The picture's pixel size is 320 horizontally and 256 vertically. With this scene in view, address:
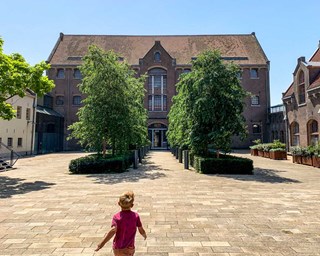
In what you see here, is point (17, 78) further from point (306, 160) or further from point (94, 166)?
point (306, 160)

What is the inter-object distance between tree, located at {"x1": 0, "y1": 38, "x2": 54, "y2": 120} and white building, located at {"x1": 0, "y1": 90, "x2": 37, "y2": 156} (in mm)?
14367

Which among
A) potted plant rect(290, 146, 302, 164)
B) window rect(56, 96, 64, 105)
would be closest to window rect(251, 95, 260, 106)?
potted plant rect(290, 146, 302, 164)

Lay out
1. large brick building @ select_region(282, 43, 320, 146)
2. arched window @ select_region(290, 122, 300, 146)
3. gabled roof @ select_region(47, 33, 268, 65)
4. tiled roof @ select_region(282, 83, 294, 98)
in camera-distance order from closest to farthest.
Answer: large brick building @ select_region(282, 43, 320, 146), arched window @ select_region(290, 122, 300, 146), tiled roof @ select_region(282, 83, 294, 98), gabled roof @ select_region(47, 33, 268, 65)

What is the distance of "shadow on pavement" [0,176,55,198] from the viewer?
30.6 ft

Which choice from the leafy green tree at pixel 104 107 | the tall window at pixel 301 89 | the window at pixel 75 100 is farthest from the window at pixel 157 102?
the leafy green tree at pixel 104 107

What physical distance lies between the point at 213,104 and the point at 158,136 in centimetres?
2581

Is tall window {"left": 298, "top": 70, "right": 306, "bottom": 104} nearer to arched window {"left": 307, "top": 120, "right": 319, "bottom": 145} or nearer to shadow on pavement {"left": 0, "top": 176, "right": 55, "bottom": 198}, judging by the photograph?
arched window {"left": 307, "top": 120, "right": 319, "bottom": 145}

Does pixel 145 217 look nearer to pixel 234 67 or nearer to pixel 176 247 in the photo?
pixel 176 247

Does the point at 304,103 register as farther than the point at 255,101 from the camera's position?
No

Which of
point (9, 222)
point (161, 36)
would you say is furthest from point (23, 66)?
point (161, 36)

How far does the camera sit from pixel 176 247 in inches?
180

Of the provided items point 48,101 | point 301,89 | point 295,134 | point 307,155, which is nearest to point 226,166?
point 307,155

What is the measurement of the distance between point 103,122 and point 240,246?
464 inches

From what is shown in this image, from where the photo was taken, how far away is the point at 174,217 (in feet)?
20.7
